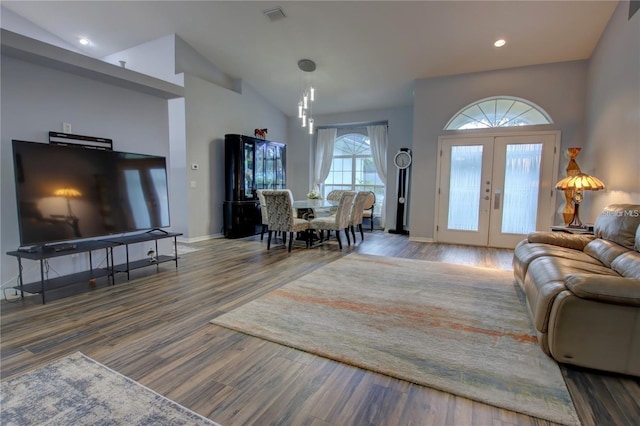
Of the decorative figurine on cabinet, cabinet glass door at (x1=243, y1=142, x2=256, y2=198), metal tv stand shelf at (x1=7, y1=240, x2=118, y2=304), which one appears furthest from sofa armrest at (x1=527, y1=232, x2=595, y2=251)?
the decorative figurine on cabinet

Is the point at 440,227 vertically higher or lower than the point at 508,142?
lower

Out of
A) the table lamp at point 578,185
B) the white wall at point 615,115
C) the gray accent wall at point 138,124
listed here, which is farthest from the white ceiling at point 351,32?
the table lamp at point 578,185

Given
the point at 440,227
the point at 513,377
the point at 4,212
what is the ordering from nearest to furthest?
the point at 513,377
the point at 4,212
the point at 440,227

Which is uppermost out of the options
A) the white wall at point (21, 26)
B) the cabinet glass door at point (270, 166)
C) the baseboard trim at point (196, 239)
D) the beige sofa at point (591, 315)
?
the white wall at point (21, 26)

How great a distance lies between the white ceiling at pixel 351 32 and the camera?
416cm

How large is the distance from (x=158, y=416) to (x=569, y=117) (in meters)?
6.48

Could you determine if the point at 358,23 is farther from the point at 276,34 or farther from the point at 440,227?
the point at 440,227

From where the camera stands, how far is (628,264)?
2.22 meters

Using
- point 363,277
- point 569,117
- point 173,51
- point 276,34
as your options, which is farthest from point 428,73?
point 173,51

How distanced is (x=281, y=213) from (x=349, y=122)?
151 inches

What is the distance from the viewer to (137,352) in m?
2.02

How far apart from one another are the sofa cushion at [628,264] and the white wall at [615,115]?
1.28m

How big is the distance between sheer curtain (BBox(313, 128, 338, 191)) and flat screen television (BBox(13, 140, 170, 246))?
4717mm

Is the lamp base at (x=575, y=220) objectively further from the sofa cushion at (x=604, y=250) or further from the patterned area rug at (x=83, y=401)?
the patterned area rug at (x=83, y=401)
